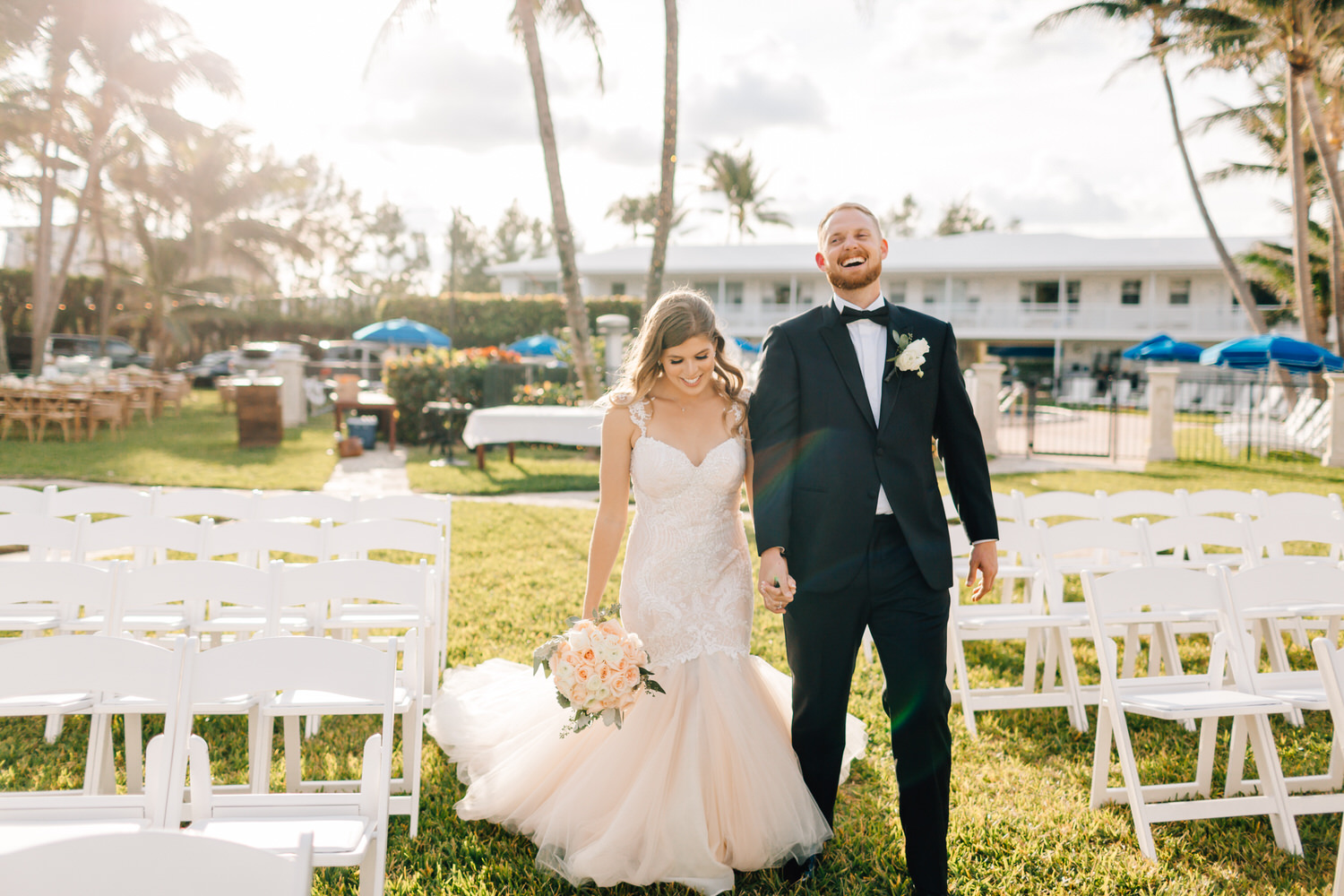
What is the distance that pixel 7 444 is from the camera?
14727mm

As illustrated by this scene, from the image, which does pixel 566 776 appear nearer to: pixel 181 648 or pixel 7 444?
pixel 181 648

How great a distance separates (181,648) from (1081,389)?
33957mm

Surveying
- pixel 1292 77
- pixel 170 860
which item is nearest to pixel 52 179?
pixel 170 860

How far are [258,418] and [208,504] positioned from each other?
→ 1064 centimetres

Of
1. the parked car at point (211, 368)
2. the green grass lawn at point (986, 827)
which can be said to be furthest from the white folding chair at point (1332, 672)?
the parked car at point (211, 368)

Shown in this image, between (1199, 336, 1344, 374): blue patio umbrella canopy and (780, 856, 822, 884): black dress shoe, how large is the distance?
740 inches

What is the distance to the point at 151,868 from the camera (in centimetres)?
153

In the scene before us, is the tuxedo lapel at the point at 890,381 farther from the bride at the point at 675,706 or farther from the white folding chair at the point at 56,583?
the white folding chair at the point at 56,583

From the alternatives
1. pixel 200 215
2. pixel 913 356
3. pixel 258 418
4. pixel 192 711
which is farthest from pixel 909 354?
pixel 200 215

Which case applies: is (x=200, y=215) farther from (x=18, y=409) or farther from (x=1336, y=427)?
Answer: (x=1336, y=427)

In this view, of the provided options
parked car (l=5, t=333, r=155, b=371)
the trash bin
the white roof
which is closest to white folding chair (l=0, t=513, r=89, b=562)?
the trash bin

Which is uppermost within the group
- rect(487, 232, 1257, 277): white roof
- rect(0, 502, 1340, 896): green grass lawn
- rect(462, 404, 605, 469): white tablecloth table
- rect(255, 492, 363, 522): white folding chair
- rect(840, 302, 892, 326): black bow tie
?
rect(487, 232, 1257, 277): white roof

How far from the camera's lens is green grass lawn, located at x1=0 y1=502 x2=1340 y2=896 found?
306cm

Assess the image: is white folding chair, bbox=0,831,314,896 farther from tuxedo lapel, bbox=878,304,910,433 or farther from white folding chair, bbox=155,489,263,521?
white folding chair, bbox=155,489,263,521
